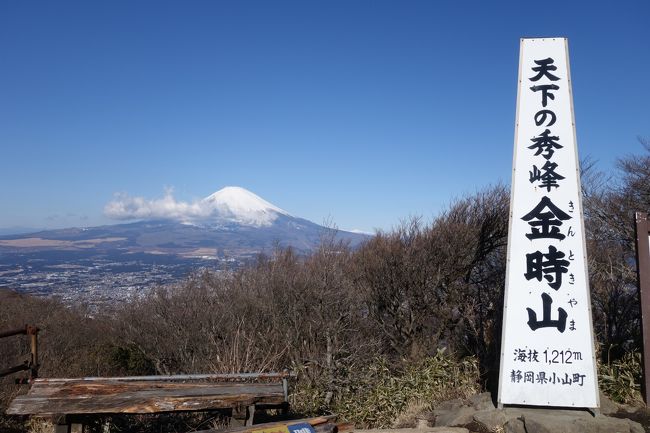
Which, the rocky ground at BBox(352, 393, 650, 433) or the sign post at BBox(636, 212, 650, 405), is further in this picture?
the sign post at BBox(636, 212, 650, 405)

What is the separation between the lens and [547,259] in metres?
5.66

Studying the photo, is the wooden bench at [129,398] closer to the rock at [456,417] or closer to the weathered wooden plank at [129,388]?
the weathered wooden plank at [129,388]

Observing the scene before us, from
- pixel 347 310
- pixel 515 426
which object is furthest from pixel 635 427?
pixel 347 310

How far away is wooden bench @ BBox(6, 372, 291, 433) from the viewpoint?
14.6ft

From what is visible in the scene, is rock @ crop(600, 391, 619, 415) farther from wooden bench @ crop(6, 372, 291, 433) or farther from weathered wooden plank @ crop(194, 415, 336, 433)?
wooden bench @ crop(6, 372, 291, 433)

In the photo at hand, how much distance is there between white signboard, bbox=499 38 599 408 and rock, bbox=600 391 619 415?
1.39 ft

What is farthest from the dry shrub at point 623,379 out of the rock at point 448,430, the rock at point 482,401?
the rock at point 448,430

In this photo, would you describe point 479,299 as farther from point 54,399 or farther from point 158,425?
point 54,399

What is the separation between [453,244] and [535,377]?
5911mm

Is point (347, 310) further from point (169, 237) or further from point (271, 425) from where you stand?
point (169, 237)

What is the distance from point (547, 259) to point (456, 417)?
1914 mm

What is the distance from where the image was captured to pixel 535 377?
550 cm

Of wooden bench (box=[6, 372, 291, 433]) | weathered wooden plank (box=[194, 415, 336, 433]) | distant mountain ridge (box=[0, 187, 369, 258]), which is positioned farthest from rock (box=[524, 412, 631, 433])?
distant mountain ridge (box=[0, 187, 369, 258])

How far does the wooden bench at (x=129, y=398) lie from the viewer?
175 inches
